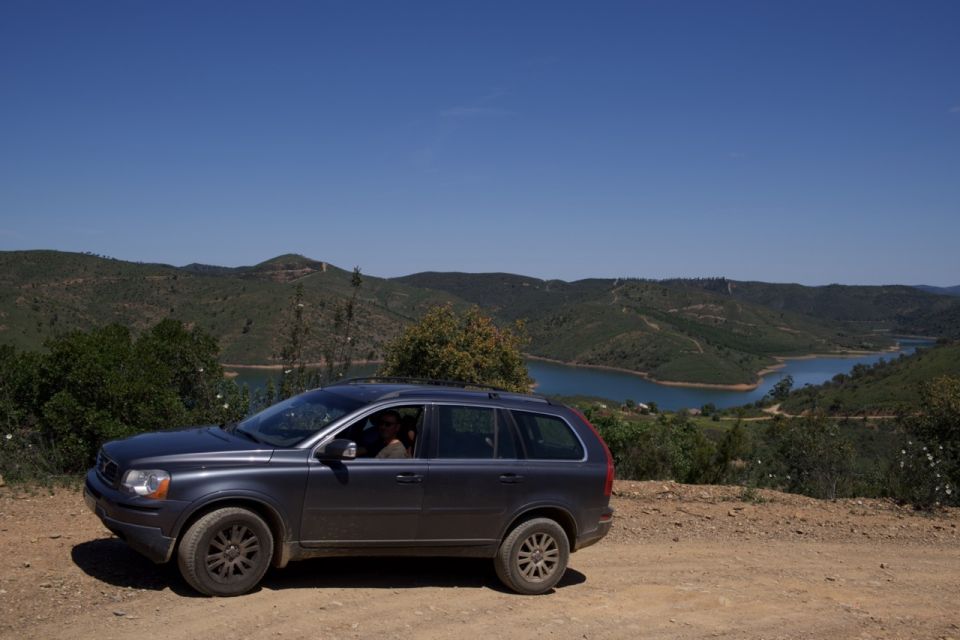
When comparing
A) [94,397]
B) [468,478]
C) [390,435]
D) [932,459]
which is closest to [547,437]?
[468,478]

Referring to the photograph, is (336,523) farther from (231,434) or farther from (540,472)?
(540,472)

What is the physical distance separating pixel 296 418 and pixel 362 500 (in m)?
0.99

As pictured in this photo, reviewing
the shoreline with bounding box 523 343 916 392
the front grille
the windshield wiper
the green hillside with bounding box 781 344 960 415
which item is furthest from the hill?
the green hillside with bounding box 781 344 960 415

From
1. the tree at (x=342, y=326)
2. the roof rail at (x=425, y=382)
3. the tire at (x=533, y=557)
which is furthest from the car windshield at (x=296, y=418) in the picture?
the tree at (x=342, y=326)

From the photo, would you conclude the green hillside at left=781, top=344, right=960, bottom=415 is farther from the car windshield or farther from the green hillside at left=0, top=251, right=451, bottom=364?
the car windshield

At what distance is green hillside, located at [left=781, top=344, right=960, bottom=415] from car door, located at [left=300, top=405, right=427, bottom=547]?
56501 mm

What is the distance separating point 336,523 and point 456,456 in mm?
1123

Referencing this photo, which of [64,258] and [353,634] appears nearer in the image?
[353,634]

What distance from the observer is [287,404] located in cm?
688

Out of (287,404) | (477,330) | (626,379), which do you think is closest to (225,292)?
(626,379)

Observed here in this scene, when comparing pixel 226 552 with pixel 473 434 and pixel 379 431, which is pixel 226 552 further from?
pixel 473 434

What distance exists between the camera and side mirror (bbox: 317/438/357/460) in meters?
5.87

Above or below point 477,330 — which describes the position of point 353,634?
below

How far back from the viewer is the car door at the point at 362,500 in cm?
591
